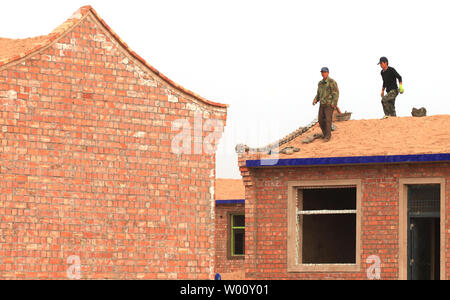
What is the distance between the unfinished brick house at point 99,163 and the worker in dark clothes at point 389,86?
9.26 m

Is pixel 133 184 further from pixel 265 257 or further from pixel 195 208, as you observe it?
pixel 265 257

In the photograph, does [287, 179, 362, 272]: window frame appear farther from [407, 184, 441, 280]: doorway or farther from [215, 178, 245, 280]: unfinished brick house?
[215, 178, 245, 280]: unfinished brick house

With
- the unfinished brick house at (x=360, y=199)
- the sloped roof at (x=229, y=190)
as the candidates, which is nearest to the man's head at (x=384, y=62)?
the unfinished brick house at (x=360, y=199)

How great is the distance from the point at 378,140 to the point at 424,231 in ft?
8.71

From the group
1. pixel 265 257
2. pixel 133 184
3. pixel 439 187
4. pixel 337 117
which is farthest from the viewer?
pixel 337 117

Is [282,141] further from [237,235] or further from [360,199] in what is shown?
[237,235]

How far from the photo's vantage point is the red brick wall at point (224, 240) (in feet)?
132

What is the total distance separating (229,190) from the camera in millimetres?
41875

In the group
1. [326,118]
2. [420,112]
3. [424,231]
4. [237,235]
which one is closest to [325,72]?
[326,118]

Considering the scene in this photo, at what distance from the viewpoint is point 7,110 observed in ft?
60.8

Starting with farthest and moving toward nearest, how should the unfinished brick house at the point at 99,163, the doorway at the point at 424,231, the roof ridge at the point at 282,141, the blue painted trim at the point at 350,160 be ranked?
the roof ridge at the point at 282,141, the doorway at the point at 424,231, the blue painted trim at the point at 350,160, the unfinished brick house at the point at 99,163

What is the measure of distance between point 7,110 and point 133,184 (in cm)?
298

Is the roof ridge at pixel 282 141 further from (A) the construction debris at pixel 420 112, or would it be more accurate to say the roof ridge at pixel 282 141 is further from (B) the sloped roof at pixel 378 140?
(A) the construction debris at pixel 420 112

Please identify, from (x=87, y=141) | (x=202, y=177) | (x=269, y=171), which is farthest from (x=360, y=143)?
(x=87, y=141)
